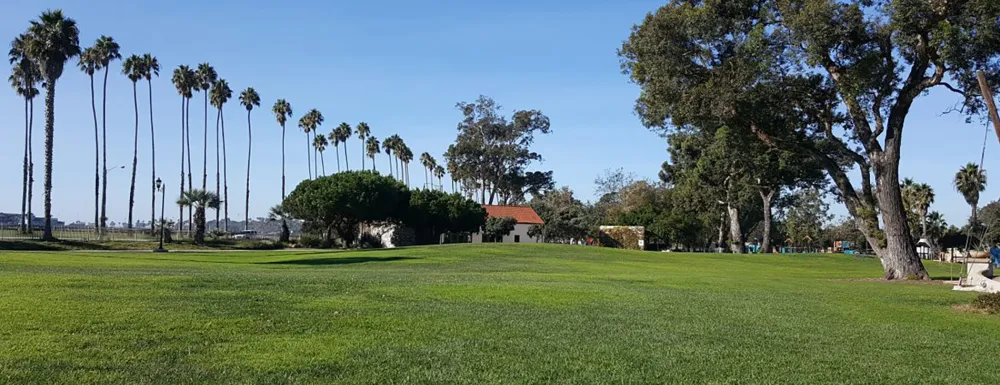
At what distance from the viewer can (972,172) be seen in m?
77.2

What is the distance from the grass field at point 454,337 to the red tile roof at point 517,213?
78162 millimetres

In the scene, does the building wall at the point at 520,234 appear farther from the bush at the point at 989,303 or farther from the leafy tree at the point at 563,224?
the bush at the point at 989,303

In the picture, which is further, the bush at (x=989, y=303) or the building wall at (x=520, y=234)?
the building wall at (x=520, y=234)

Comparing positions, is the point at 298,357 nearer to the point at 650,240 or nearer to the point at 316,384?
the point at 316,384

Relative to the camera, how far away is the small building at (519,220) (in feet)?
304

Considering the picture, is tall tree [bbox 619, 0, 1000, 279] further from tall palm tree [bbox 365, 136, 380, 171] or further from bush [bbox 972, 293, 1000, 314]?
tall palm tree [bbox 365, 136, 380, 171]

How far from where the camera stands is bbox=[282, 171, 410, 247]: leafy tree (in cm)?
7294

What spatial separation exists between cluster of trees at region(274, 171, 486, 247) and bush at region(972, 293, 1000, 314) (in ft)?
202

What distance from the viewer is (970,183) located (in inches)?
3041

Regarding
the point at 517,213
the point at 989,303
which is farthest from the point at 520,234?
the point at 989,303

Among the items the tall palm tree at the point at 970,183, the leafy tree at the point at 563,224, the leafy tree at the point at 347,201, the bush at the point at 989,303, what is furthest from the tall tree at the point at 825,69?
the leafy tree at the point at 563,224

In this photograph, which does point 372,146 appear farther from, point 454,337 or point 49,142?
point 454,337

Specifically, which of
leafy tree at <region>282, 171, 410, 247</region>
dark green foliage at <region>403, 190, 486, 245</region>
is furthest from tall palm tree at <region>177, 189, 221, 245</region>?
dark green foliage at <region>403, 190, 486, 245</region>

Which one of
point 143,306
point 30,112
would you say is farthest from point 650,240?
point 143,306
